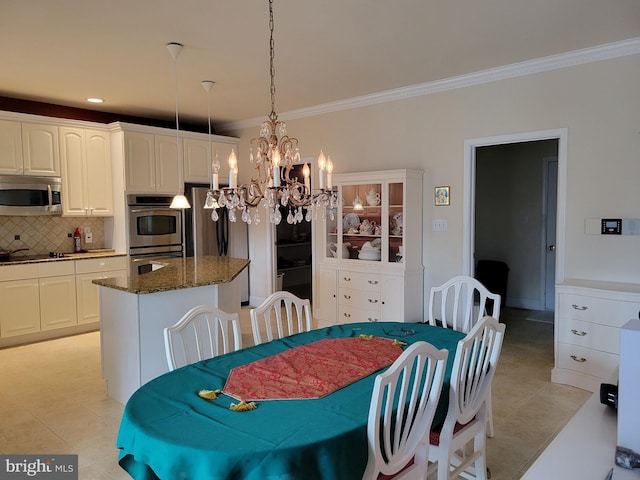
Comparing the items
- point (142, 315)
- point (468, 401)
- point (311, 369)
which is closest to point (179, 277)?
point (142, 315)

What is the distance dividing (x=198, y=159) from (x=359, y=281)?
2.83m

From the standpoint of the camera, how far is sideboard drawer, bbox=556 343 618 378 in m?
3.35

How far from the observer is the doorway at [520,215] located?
6.03m

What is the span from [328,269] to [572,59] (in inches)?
120

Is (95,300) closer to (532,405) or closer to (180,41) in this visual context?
(180,41)

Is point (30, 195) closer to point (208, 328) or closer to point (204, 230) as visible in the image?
point (204, 230)

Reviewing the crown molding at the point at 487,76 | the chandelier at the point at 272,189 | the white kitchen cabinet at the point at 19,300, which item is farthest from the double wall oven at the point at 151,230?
the chandelier at the point at 272,189

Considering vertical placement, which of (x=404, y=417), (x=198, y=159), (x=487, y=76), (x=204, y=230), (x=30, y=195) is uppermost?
(x=487, y=76)

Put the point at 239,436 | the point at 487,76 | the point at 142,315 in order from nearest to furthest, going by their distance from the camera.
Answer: the point at 239,436 < the point at 142,315 < the point at 487,76

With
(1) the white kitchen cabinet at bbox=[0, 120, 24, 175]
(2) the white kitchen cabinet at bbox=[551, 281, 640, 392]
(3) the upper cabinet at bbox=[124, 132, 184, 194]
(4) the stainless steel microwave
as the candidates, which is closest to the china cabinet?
(2) the white kitchen cabinet at bbox=[551, 281, 640, 392]

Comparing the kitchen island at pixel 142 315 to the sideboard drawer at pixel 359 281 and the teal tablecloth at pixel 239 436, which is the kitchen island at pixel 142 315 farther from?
the sideboard drawer at pixel 359 281

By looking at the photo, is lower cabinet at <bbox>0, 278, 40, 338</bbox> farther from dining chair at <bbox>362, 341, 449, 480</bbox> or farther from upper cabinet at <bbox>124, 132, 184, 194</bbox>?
dining chair at <bbox>362, 341, 449, 480</bbox>

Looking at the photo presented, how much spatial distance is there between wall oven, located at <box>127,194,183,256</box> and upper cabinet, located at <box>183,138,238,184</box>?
453mm

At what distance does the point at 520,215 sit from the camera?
20.5ft
